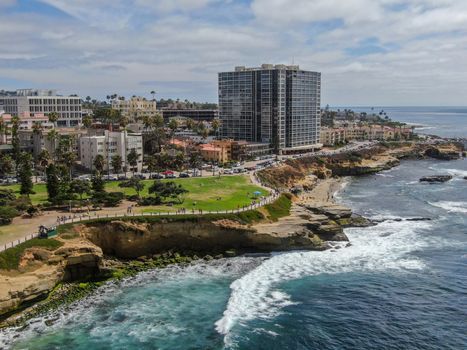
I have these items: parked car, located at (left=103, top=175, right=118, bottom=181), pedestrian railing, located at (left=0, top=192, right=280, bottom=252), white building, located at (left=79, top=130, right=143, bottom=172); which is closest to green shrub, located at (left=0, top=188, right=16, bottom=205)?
pedestrian railing, located at (left=0, top=192, right=280, bottom=252)

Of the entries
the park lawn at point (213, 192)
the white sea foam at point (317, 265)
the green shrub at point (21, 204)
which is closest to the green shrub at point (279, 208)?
the park lawn at point (213, 192)

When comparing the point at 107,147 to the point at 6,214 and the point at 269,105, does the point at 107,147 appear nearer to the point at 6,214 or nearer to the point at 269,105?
the point at 6,214

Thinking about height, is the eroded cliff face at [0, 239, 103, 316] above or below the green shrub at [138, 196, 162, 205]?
below

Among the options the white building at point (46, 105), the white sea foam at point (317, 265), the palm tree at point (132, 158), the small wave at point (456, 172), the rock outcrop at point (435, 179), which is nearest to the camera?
the white sea foam at point (317, 265)

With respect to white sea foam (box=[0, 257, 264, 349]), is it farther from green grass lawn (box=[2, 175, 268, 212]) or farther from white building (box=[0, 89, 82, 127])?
white building (box=[0, 89, 82, 127])

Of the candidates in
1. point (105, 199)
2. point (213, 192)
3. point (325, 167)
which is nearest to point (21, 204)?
point (105, 199)

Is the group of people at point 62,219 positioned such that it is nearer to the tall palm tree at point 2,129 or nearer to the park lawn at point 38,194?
the park lawn at point 38,194
